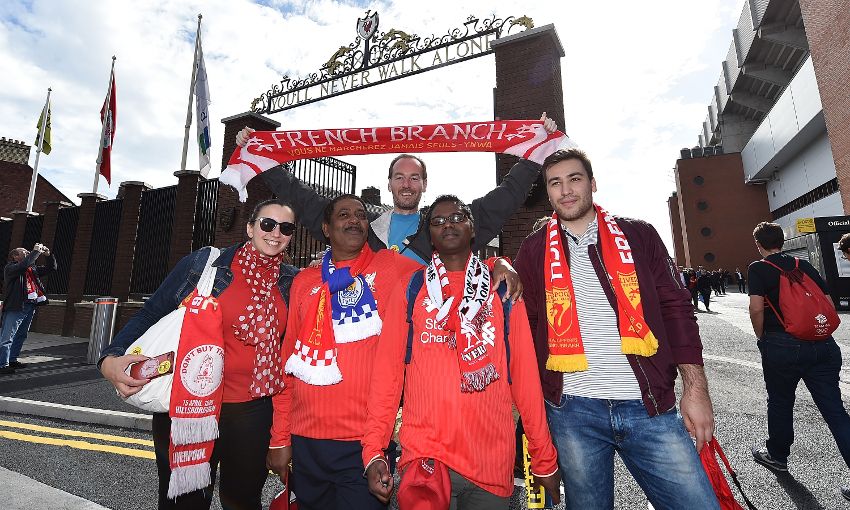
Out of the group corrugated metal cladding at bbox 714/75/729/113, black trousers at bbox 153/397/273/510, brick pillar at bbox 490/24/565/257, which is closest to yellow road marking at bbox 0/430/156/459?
black trousers at bbox 153/397/273/510

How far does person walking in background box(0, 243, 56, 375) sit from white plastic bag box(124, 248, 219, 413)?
7937 mm

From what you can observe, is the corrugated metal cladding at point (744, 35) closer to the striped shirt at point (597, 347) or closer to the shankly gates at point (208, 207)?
the shankly gates at point (208, 207)

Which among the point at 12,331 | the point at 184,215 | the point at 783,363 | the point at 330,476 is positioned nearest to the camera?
the point at 330,476

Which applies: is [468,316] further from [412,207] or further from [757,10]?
[757,10]

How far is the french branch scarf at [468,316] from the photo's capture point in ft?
5.38

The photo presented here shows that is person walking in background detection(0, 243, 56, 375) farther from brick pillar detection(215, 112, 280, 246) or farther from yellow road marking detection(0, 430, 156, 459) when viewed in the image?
yellow road marking detection(0, 430, 156, 459)

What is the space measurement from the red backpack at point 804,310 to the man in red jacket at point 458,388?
2957 millimetres

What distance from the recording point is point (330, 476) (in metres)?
1.92

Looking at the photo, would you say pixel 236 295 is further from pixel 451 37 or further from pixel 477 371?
pixel 451 37

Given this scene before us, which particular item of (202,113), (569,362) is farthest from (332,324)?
(202,113)

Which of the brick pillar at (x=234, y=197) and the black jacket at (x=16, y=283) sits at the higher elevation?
the brick pillar at (x=234, y=197)

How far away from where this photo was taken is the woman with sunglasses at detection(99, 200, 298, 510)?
81.0 inches

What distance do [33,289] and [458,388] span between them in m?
9.81

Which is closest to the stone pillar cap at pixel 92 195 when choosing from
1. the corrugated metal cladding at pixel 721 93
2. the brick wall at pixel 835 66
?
the brick wall at pixel 835 66
